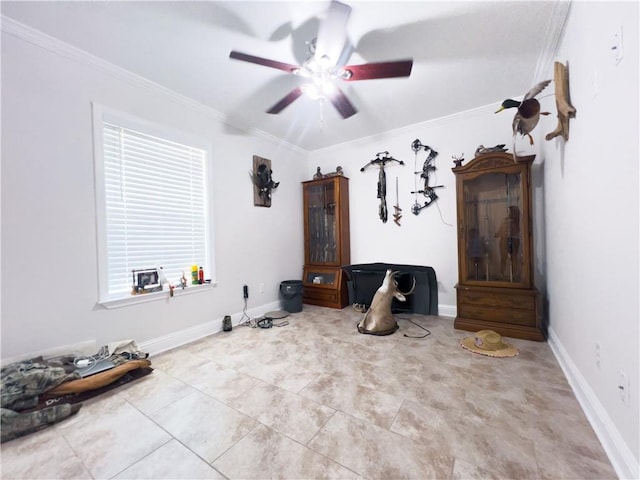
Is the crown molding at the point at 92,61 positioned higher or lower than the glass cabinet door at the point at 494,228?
higher

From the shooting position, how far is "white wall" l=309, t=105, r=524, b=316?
10.4 feet

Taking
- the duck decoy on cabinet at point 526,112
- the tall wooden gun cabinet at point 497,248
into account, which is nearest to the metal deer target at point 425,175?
the tall wooden gun cabinet at point 497,248

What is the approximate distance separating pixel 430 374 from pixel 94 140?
328 cm

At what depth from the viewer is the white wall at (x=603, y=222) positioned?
104cm

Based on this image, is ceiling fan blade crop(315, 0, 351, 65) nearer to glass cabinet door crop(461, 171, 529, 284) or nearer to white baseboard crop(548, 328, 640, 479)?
glass cabinet door crop(461, 171, 529, 284)

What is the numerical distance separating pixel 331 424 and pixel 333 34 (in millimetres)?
2540

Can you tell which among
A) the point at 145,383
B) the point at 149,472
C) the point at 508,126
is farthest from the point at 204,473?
the point at 508,126

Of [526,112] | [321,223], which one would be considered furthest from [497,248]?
[321,223]

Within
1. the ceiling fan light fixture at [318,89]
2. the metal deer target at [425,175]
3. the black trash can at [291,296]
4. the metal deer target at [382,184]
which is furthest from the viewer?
the metal deer target at [382,184]

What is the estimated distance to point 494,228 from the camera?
2.85 m

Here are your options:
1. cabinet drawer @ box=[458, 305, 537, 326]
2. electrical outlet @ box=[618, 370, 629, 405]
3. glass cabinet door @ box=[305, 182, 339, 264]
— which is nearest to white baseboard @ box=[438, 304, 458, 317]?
cabinet drawer @ box=[458, 305, 537, 326]

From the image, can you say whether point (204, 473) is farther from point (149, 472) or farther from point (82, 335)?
point (82, 335)

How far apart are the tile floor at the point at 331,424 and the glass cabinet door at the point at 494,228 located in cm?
81

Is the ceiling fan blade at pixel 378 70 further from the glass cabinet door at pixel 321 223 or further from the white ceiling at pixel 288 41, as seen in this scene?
the glass cabinet door at pixel 321 223
